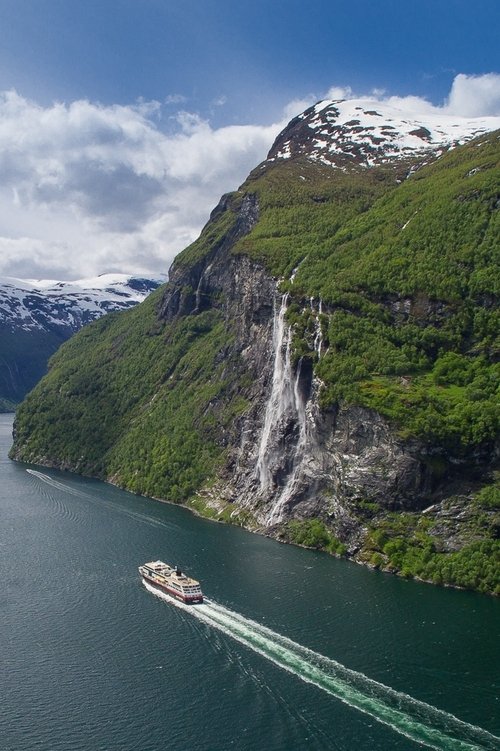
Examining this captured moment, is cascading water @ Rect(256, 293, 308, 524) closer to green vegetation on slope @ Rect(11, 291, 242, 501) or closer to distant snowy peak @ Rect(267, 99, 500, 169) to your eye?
green vegetation on slope @ Rect(11, 291, 242, 501)

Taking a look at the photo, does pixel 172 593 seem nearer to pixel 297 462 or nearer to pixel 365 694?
pixel 365 694

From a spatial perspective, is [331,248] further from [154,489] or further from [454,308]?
[154,489]

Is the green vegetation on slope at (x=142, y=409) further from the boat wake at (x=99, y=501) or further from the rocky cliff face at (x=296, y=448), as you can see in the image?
the boat wake at (x=99, y=501)

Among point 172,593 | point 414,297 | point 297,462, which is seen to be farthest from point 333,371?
point 172,593

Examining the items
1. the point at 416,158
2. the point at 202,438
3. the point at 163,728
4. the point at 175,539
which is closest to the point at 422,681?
the point at 163,728

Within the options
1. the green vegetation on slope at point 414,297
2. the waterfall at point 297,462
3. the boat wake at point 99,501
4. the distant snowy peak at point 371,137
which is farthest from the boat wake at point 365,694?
the distant snowy peak at point 371,137

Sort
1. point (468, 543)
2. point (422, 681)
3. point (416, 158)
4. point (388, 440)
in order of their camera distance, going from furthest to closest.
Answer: point (416, 158)
point (388, 440)
point (468, 543)
point (422, 681)
